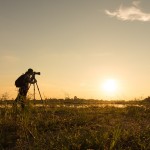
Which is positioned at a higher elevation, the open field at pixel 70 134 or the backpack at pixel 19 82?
the backpack at pixel 19 82

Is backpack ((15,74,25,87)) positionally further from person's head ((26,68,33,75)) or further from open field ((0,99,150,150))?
open field ((0,99,150,150))

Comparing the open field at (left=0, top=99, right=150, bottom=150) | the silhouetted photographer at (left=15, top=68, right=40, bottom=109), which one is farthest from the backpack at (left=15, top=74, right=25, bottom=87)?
the open field at (left=0, top=99, right=150, bottom=150)

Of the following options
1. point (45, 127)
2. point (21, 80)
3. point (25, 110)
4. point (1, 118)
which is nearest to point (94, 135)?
point (45, 127)

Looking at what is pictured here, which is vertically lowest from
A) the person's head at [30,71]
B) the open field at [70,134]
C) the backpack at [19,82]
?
the open field at [70,134]

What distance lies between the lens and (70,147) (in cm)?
991

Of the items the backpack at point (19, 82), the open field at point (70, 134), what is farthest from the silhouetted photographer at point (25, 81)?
the open field at point (70, 134)

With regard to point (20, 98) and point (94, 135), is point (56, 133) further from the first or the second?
point (20, 98)

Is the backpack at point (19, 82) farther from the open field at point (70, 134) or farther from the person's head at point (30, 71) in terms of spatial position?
the open field at point (70, 134)

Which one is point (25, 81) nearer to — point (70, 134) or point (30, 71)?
point (30, 71)

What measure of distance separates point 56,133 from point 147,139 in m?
2.94

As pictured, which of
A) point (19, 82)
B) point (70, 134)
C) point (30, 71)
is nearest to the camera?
point (70, 134)

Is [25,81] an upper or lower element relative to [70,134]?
upper

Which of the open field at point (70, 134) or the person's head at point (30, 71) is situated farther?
the person's head at point (30, 71)

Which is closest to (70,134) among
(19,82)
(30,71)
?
(19,82)
